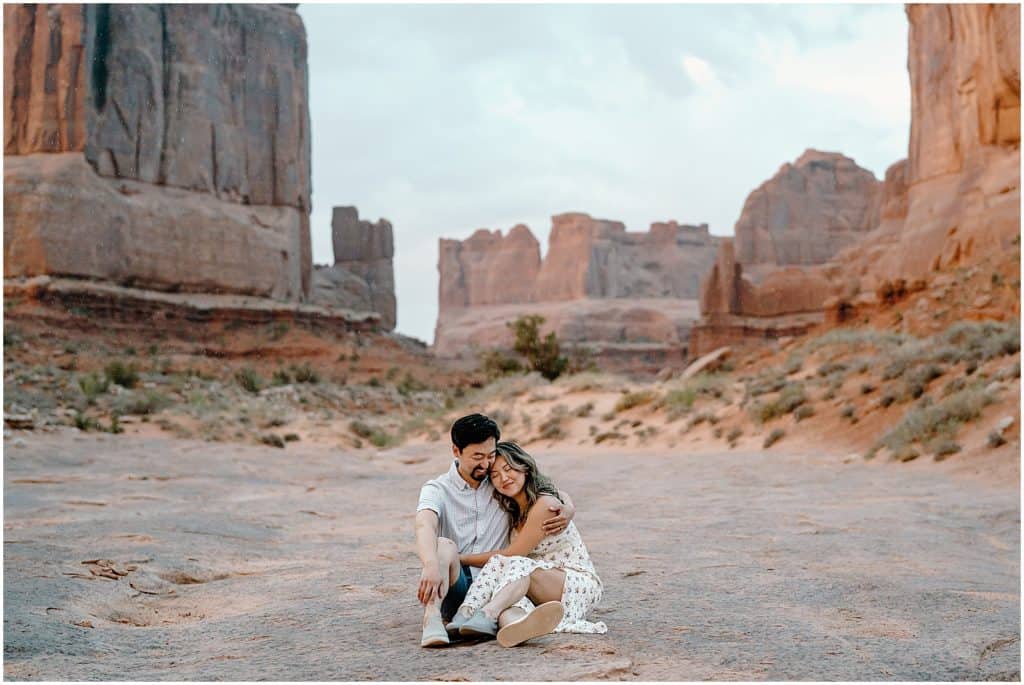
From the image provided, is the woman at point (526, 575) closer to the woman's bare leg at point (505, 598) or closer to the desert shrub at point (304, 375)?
the woman's bare leg at point (505, 598)

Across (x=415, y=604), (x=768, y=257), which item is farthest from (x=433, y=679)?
(x=768, y=257)

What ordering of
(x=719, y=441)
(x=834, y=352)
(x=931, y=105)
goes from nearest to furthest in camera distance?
(x=719, y=441) < (x=834, y=352) < (x=931, y=105)

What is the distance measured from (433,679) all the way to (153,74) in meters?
37.1

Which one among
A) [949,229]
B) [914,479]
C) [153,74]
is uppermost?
[153,74]

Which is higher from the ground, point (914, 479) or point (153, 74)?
point (153, 74)

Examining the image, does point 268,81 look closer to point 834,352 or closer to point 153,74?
point 153,74

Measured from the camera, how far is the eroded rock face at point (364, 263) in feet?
188

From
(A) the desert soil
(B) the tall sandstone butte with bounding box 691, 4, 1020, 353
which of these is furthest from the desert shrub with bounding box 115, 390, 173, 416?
(B) the tall sandstone butte with bounding box 691, 4, 1020, 353

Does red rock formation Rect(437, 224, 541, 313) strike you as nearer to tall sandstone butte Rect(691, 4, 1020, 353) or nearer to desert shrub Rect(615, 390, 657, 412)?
tall sandstone butte Rect(691, 4, 1020, 353)

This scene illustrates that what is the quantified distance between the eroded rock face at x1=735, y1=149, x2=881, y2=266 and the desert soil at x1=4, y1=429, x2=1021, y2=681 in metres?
55.9

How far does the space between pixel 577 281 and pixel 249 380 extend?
62215 mm

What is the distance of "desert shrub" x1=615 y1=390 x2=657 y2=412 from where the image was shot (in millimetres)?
20422

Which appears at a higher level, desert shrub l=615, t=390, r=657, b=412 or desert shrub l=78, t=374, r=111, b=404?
desert shrub l=78, t=374, r=111, b=404

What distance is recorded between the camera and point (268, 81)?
4162 cm
